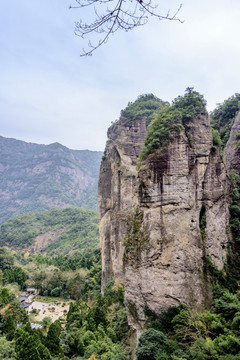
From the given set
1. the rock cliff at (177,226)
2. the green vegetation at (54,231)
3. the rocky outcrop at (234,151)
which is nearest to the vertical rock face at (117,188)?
the rocky outcrop at (234,151)

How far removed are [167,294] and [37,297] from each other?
36.3m

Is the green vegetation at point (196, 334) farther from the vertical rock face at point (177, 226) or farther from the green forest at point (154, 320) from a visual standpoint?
the vertical rock face at point (177, 226)

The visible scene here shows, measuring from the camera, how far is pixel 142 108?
38625 mm

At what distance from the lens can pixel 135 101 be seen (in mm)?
42562

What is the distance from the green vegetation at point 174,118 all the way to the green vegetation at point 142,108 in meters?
14.2

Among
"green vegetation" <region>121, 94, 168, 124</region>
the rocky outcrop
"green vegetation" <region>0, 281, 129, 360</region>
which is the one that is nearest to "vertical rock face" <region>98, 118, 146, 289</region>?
"green vegetation" <region>121, 94, 168, 124</region>

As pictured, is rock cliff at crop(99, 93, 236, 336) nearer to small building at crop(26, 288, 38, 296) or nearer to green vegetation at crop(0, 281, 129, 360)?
green vegetation at crop(0, 281, 129, 360)

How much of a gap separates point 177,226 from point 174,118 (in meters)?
9.12

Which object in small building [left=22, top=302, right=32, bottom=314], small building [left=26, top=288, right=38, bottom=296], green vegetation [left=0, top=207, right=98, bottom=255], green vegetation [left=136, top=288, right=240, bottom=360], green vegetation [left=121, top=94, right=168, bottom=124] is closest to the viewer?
green vegetation [left=136, top=288, right=240, bottom=360]

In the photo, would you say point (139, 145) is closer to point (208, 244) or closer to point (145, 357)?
point (208, 244)

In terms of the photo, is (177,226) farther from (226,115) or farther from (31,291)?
(31,291)

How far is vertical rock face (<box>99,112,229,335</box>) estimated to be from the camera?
16594mm

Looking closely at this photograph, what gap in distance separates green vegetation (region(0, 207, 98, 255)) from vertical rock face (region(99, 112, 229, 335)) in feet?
Answer: 170

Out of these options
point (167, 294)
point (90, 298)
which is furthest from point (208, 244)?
point (90, 298)
